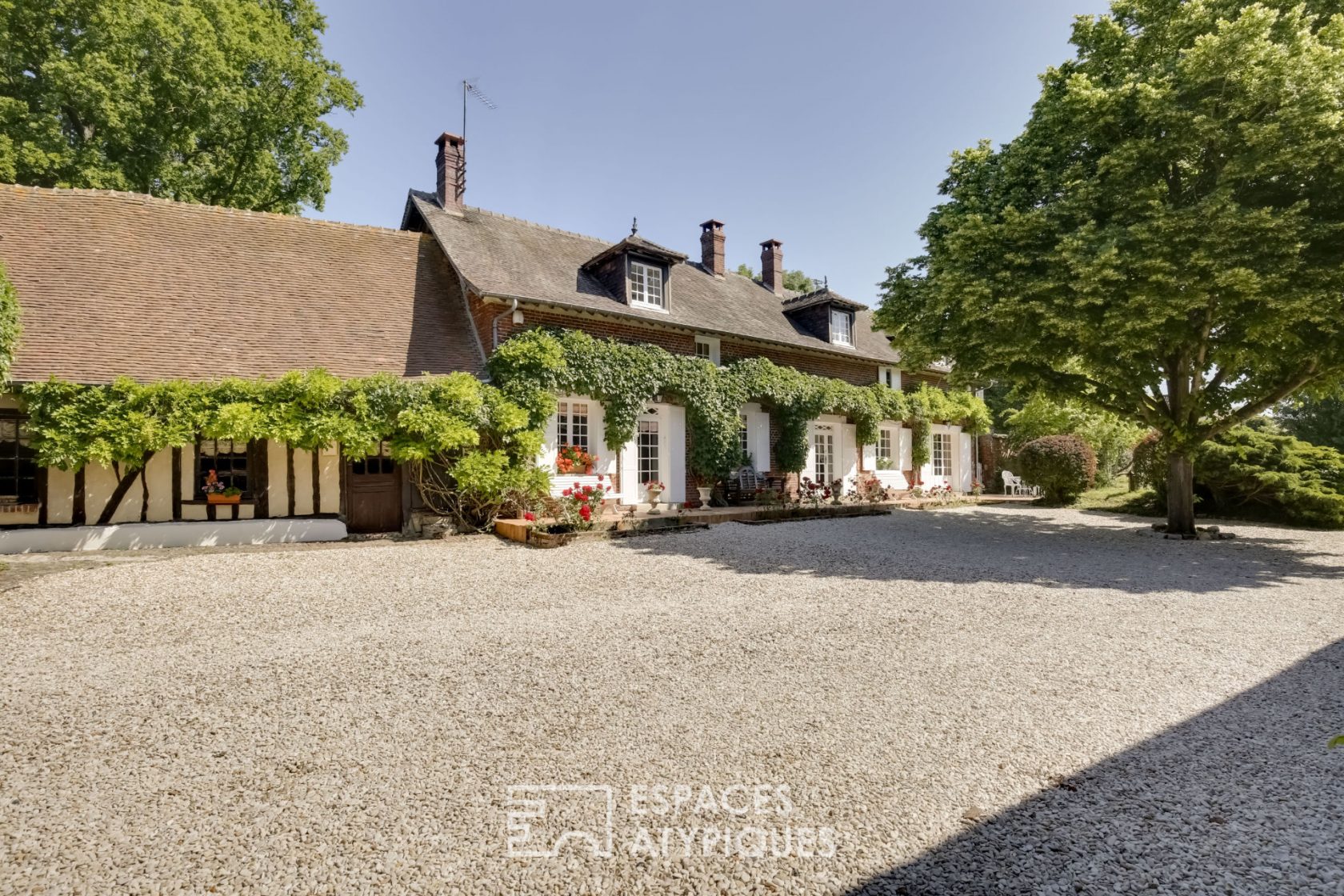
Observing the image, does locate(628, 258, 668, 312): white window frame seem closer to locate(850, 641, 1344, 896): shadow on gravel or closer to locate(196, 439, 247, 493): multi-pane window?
locate(196, 439, 247, 493): multi-pane window

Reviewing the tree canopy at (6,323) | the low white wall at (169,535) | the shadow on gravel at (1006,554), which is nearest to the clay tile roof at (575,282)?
the low white wall at (169,535)

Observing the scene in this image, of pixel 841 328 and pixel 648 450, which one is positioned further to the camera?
pixel 841 328

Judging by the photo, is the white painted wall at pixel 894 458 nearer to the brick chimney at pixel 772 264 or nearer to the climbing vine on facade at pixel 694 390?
the climbing vine on facade at pixel 694 390

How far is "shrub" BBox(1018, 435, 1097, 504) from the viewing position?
17.0 metres

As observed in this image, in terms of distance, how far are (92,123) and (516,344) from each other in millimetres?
14848

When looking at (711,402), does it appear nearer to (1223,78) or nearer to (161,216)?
(1223,78)

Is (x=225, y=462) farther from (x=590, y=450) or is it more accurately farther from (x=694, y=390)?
(x=694, y=390)

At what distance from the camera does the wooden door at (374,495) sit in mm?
11109

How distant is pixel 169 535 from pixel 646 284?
10137 millimetres

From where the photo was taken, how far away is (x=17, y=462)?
9.56m

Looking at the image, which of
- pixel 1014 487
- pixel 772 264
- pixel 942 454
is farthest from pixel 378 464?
pixel 1014 487

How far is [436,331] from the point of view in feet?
42.0

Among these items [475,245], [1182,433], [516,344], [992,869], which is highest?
[475,245]

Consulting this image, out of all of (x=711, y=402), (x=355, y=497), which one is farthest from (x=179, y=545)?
(x=711, y=402)
